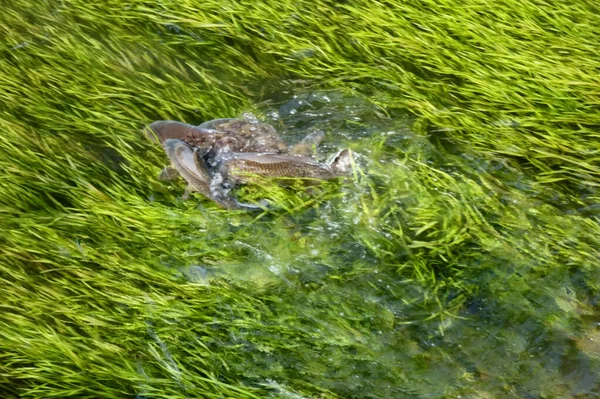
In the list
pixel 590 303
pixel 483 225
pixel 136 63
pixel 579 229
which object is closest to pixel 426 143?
pixel 483 225

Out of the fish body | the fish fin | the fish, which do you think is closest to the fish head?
the fish body

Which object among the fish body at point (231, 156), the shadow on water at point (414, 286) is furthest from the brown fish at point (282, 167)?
the shadow on water at point (414, 286)

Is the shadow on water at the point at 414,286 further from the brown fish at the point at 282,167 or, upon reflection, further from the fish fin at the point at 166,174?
the fish fin at the point at 166,174

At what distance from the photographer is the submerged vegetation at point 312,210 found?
3680 mm

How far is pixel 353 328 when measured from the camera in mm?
3867

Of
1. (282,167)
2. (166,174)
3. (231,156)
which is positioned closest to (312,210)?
(282,167)

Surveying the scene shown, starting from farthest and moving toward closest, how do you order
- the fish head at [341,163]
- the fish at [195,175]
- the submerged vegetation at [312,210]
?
1. the fish head at [341,163]
2. the fish at [195,175]
3. the submerged vegetation at [312,210]

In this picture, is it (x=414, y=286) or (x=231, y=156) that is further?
(x=231, y=156)

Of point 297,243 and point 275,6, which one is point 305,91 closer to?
point 275,6

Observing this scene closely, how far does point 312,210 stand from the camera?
14.4 ft

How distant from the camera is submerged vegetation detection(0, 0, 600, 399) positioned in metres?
3.68

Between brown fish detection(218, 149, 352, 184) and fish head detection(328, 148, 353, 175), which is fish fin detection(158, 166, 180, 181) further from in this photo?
fish head detection(328, 148, 353, 175)

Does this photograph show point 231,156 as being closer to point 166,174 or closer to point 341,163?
point 166,174

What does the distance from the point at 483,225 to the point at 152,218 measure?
68.6 inches
